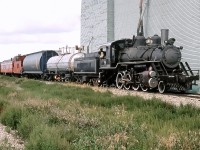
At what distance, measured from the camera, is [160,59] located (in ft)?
67.3

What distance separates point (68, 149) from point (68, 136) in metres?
0.95

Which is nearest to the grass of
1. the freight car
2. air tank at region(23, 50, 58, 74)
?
air tank at region(23, 50, 58, 74)

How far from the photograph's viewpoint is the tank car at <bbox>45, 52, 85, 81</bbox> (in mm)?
33938

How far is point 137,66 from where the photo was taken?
22016mm

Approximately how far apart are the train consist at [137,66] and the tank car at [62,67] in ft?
0.62

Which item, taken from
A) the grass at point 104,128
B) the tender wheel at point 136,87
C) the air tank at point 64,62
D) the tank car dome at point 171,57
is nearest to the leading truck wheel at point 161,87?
the tank car dome at point 171,57

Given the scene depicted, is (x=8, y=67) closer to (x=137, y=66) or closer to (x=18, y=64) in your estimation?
(x=18, y=64)

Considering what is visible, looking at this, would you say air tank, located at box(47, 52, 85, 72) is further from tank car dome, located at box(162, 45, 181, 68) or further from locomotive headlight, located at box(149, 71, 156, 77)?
locomotive headlight, located at box(149, 71, 156, 77)

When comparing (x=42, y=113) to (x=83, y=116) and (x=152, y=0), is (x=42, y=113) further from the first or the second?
(x=152, y=0)

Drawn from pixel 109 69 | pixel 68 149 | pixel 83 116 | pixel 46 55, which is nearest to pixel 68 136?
pixel 68 149

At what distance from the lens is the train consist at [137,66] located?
20.2 metres

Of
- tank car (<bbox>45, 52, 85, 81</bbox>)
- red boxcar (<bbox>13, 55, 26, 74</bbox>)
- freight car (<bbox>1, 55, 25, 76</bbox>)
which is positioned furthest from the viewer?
freight car (<bbox>1, 55, 25, 76</bbox>)

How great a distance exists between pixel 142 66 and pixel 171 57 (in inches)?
71.0

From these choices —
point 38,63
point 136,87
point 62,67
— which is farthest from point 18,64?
point 136,87
